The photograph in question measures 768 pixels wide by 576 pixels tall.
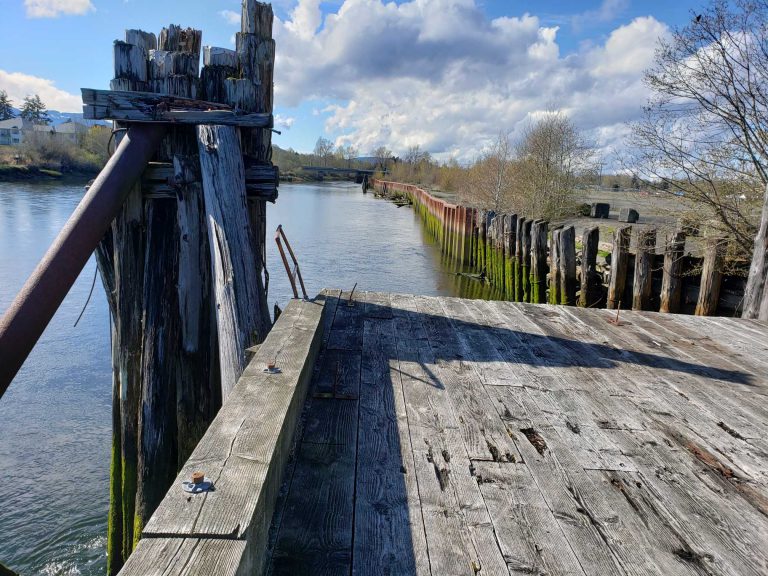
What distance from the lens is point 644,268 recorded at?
28.6 feet

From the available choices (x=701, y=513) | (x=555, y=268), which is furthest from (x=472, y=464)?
(x=555, y=268)

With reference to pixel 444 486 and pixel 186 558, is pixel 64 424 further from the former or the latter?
pixel 186 558

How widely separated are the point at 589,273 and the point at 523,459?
304 inches

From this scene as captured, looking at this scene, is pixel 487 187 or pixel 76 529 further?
pixel 487 187

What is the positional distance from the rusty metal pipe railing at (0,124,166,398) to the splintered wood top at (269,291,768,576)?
1.24 meters

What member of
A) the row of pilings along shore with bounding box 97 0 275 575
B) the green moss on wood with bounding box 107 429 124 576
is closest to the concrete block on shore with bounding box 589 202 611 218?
the row of pilings along shore with bounding box 97 0 275 575

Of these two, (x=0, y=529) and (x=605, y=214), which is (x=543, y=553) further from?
(x=605, y=214)

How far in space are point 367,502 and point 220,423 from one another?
2.02 feet

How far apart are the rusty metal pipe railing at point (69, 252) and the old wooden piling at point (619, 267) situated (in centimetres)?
723

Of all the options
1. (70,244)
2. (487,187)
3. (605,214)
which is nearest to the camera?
(70,244)

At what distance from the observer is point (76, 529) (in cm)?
541

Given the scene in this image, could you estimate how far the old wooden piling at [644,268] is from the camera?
342 inches

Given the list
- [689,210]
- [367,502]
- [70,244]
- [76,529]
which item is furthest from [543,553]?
[689,210]

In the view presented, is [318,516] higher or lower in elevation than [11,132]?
lower
